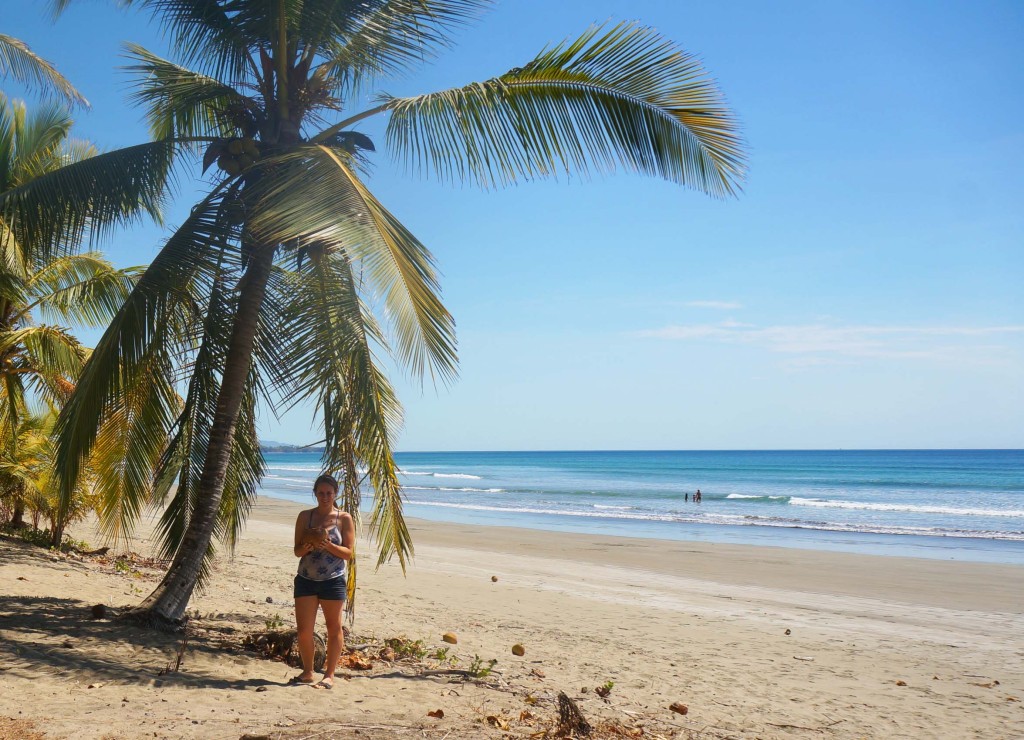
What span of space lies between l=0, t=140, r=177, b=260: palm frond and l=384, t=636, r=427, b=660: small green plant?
168 inches

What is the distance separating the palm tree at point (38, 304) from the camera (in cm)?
917

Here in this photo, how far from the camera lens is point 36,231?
6484mm

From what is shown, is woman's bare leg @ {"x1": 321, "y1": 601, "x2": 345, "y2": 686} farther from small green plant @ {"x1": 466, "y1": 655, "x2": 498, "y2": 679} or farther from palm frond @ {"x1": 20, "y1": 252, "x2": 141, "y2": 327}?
palm frond @ {"x1": 20, "y1": 252, "x2": 141, "y2": 327}

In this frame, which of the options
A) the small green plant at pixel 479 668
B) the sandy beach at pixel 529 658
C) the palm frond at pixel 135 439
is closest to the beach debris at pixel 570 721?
the sandy beach at pixel 529 658

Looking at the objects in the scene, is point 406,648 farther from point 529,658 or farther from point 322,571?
point 322,571

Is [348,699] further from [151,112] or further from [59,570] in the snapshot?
[151,112]

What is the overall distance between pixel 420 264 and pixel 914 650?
6.65 m

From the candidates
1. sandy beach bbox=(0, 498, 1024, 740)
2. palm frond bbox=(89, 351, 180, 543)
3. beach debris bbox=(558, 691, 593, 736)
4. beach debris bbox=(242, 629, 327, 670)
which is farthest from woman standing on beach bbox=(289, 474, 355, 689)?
palm frond bbox=(89, 351, 180, 543)

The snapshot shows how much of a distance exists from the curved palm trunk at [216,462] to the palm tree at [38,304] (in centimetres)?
363

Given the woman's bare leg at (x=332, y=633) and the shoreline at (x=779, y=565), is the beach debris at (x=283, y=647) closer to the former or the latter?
the woman's bare leg at (x=332, y=633)

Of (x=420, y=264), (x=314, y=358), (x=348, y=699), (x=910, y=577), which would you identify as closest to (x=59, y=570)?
(x=314, y=358)

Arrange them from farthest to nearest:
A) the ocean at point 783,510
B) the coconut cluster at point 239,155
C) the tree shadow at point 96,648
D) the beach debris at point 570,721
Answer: the ocean at point 783,510
the coconut cluster at point 239,155
the tree shadow at point 96,648
the beach debris at point 570,721

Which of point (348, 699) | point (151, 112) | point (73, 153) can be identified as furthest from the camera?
point (73, 153)

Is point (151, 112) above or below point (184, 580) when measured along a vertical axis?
above
